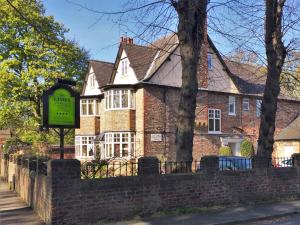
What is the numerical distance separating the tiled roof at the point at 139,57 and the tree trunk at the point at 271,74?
50.6 ft

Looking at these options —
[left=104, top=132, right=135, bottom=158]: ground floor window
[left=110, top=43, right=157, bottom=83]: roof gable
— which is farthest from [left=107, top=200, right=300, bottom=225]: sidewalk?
[left=110, top=43, right=157, bottom=83]: roof gable

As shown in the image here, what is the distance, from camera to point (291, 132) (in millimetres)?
37438

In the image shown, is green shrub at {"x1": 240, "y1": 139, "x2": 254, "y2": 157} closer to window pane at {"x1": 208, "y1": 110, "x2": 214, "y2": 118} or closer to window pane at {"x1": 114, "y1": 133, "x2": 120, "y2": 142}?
window pane at {"x1": 208, "y1": 110, "x2": 214, "y2": 118}

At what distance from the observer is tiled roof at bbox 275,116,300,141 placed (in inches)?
1428

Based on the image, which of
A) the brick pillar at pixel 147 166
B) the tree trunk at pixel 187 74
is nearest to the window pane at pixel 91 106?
the tree trunk at pixel 187 74

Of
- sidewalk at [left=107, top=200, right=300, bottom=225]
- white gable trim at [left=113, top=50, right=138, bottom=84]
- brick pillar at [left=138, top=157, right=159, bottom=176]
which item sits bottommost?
sidewalk at [left=107, top=200, right=300, bottom=225]

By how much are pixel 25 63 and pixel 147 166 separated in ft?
95.9

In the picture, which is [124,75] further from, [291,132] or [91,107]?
[291,132]

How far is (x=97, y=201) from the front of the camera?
9.99 metres

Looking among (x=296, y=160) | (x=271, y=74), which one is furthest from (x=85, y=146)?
(x=271, y=74)

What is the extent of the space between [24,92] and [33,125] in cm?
491

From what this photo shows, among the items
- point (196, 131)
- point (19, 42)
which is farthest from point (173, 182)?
point (19, 42)

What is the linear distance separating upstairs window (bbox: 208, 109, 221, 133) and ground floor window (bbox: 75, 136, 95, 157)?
980 centimetres

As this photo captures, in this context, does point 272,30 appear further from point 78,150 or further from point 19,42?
point 19,42
